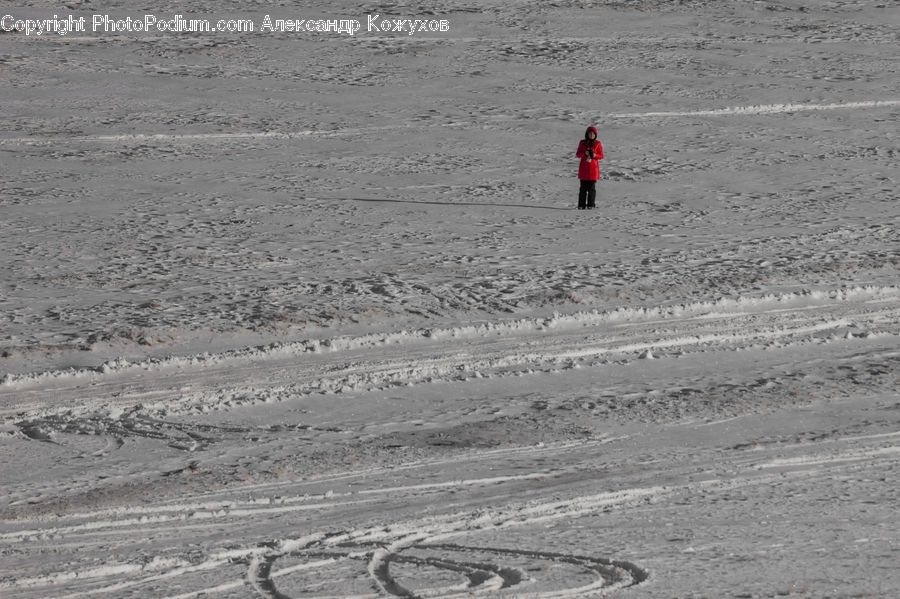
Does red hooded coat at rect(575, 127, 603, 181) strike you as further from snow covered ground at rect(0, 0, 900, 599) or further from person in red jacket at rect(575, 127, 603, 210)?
snow covered ground at rect(0, 0, 900, 599)

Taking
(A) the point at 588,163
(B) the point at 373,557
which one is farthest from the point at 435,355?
(A) the point at 588,163

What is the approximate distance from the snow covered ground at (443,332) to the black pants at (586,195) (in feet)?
0.73

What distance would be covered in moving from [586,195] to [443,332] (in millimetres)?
4118

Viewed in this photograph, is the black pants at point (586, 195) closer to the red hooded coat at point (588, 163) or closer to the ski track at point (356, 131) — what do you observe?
the red hooded coat at point (588, 163)

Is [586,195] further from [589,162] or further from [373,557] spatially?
[373,557]

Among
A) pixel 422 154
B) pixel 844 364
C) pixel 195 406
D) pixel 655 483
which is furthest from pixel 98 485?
pixel 422 154

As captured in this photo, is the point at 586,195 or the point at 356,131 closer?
the point at 586,195

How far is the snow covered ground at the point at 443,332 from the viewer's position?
16.0 feet

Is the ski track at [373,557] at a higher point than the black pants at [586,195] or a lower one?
lower

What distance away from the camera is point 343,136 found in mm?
14477

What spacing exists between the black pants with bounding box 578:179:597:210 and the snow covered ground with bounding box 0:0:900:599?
0.73ft

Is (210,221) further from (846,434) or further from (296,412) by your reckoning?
(846,434)

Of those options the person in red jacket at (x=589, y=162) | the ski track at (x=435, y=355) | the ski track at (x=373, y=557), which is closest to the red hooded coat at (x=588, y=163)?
the person in red jacket at (x=589, y=162)

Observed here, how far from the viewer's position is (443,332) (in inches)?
309
